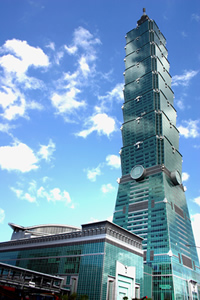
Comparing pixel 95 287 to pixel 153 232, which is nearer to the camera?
pixel 95 287

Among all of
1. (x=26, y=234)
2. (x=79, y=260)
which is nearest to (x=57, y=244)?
(x=79, y=260)

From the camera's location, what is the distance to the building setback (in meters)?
103

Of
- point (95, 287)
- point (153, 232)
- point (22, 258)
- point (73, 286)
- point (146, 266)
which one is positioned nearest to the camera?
point (95, 287)

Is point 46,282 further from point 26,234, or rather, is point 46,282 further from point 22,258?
point 26,234

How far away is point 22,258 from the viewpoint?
139m

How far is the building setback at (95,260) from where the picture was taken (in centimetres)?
10262

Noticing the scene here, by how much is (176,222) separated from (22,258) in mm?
108862

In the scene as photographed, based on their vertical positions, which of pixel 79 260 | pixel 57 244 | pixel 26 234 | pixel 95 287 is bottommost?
pixel 95 287

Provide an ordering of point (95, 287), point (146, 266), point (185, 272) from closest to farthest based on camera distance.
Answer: point (95, 287) < point (146, 266) < point (185, 272)

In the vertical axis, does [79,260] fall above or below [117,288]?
above

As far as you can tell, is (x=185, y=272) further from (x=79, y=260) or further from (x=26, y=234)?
(x=26, y=234)

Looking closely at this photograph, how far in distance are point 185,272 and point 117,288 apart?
8273 centimetres

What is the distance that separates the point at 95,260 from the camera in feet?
348

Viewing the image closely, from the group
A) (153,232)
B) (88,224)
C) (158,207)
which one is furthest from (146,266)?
(88,224)
